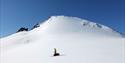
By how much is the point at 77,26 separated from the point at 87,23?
5286 mm

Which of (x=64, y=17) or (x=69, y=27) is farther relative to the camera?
(x=64, y=17)

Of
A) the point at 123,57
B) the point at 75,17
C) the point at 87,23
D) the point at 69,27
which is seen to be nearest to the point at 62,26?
the point at 69,27

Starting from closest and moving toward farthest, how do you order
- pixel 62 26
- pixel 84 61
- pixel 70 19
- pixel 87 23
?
pixel 84 61, pixel 62 26, pixel 87 23, pixel 70 19

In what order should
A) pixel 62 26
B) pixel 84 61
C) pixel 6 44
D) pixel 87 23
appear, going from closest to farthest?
pixel 84 61
pixel 6 44
pixel 62 26
pixel 87 23

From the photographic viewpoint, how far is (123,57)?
21672mm

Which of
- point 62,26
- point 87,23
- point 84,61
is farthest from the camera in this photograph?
point 87,23

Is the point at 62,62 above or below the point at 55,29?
below

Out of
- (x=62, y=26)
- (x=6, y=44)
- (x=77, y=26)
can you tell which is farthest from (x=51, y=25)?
(x=6, y=44)

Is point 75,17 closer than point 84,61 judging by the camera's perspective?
No

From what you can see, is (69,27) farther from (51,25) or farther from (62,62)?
(62,62)

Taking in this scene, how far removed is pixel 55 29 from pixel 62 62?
3814cm

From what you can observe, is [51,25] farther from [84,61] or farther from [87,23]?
[84,61]

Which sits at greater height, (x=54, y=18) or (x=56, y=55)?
(x=54, y=18)

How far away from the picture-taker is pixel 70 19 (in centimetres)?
7231
